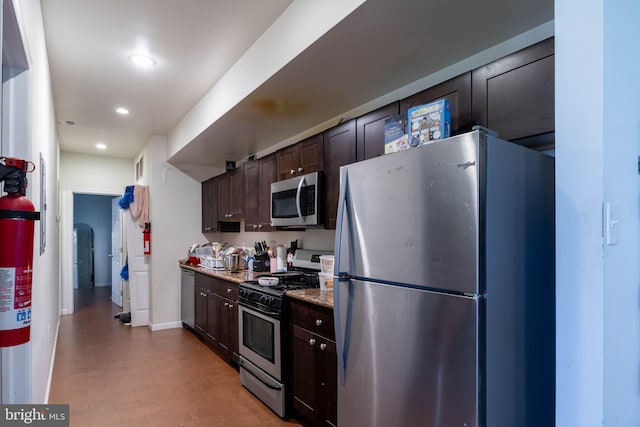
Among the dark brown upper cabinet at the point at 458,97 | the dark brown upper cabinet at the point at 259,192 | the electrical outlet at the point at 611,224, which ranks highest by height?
the dark brown upper cabinet at the point at 458,97

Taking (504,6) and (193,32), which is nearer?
(504,6)

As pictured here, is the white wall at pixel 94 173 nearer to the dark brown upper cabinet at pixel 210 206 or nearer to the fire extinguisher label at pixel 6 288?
the dark brown upper cabinet at pixel 210 206

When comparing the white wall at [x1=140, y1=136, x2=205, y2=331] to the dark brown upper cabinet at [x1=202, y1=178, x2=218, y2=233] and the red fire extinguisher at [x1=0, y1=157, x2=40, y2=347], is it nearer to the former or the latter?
the dark brown upper cabinet at [x1=202, y1=178, x2=218, y2=233]

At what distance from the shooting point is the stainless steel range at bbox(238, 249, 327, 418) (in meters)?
2.58

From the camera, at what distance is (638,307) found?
1350 mm

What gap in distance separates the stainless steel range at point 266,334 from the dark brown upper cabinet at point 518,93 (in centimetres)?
179

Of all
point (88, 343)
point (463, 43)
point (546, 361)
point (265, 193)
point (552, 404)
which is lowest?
point (88, 343)

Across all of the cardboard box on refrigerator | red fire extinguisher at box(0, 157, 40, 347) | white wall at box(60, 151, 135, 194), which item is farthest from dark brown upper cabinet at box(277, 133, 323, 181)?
white wall at box(60, 151, 135, 194)

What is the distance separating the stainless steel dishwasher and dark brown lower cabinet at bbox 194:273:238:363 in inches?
7.5

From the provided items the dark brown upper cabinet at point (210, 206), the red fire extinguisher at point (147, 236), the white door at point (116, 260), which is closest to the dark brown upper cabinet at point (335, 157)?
the dark brown upper cabinet at point (210, 206)

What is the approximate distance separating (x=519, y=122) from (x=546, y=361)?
1.06 m

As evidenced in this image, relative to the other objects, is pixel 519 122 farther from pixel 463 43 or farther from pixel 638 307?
pixel 638 307

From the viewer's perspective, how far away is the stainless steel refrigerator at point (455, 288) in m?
1.22

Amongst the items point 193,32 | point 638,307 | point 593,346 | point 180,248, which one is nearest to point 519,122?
point 638,307
